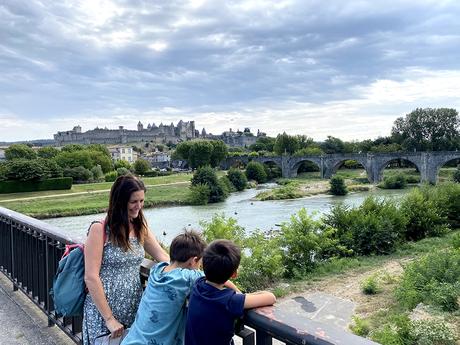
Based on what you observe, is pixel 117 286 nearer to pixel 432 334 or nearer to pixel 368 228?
pixel 432 334

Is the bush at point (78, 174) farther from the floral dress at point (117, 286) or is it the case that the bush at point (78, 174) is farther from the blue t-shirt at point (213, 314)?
the blue t-shirt at point (213, 314)

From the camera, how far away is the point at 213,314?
79.2 inches

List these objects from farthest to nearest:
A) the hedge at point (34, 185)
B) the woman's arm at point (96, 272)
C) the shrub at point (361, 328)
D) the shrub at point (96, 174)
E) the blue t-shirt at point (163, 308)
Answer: the shrub at point (96, 174) → the hedge at point (34, 185) → the shrub at point (361, 328) → the woman's arm at point (96, 272) → the blue t-shirt at point (163, 308)

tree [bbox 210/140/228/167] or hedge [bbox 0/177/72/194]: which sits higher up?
tree [bbox 210/140/228/167]

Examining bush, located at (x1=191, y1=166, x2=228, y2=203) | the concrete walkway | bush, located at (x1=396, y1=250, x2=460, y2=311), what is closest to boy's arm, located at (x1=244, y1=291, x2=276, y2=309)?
the concrete walkway

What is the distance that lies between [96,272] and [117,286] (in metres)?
0.24

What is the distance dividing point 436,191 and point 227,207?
23530 mm

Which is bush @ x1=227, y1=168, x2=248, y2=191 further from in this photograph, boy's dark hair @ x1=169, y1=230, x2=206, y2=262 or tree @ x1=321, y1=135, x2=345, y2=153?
boy's dark hair @ x1=169, y1=230, x2=206, y2=262

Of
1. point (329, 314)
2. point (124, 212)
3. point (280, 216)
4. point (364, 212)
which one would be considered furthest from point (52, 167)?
point (124, 212)

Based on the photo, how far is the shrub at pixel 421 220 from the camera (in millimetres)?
16859

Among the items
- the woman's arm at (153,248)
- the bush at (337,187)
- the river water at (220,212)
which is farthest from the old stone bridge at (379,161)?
the woman's arm at (153,248)

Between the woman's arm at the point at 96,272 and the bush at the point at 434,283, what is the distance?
6.71 m

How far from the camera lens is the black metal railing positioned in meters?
1.66

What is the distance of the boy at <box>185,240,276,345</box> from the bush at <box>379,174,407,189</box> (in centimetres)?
5480
